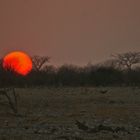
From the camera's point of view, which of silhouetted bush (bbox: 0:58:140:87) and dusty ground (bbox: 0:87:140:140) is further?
silhouetted bush (bbox: 0:58:140:87)

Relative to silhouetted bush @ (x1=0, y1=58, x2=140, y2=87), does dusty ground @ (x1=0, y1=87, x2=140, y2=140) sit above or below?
below

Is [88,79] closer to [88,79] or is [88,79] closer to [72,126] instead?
[88,79]

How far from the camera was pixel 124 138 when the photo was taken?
15758 mm

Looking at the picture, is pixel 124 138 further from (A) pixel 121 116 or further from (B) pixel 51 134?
(A) pixel 121 116

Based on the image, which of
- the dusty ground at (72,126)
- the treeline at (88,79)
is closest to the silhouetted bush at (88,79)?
the treeline at (88,79)

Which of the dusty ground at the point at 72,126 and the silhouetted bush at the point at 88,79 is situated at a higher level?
the silhouetted bush at the point at 88,79

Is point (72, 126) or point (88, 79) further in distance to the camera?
point (88, 79)

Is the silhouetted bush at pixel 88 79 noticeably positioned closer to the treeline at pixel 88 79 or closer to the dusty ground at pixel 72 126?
the treeline at pixel 88 79

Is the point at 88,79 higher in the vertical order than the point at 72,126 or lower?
higher

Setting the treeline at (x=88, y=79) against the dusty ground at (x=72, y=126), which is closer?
the dusty ground at (x=72, y=126)

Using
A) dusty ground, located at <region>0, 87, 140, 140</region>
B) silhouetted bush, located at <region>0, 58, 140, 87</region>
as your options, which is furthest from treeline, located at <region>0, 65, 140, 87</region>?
dusty ground, located at <region>0, 87, 140, 140</region>

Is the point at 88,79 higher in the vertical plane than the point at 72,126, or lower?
higher

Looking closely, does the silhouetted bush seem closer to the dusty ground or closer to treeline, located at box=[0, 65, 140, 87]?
treeline, located at box=[0, 65, 140, 87]

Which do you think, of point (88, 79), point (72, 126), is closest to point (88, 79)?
point (88, 79)
